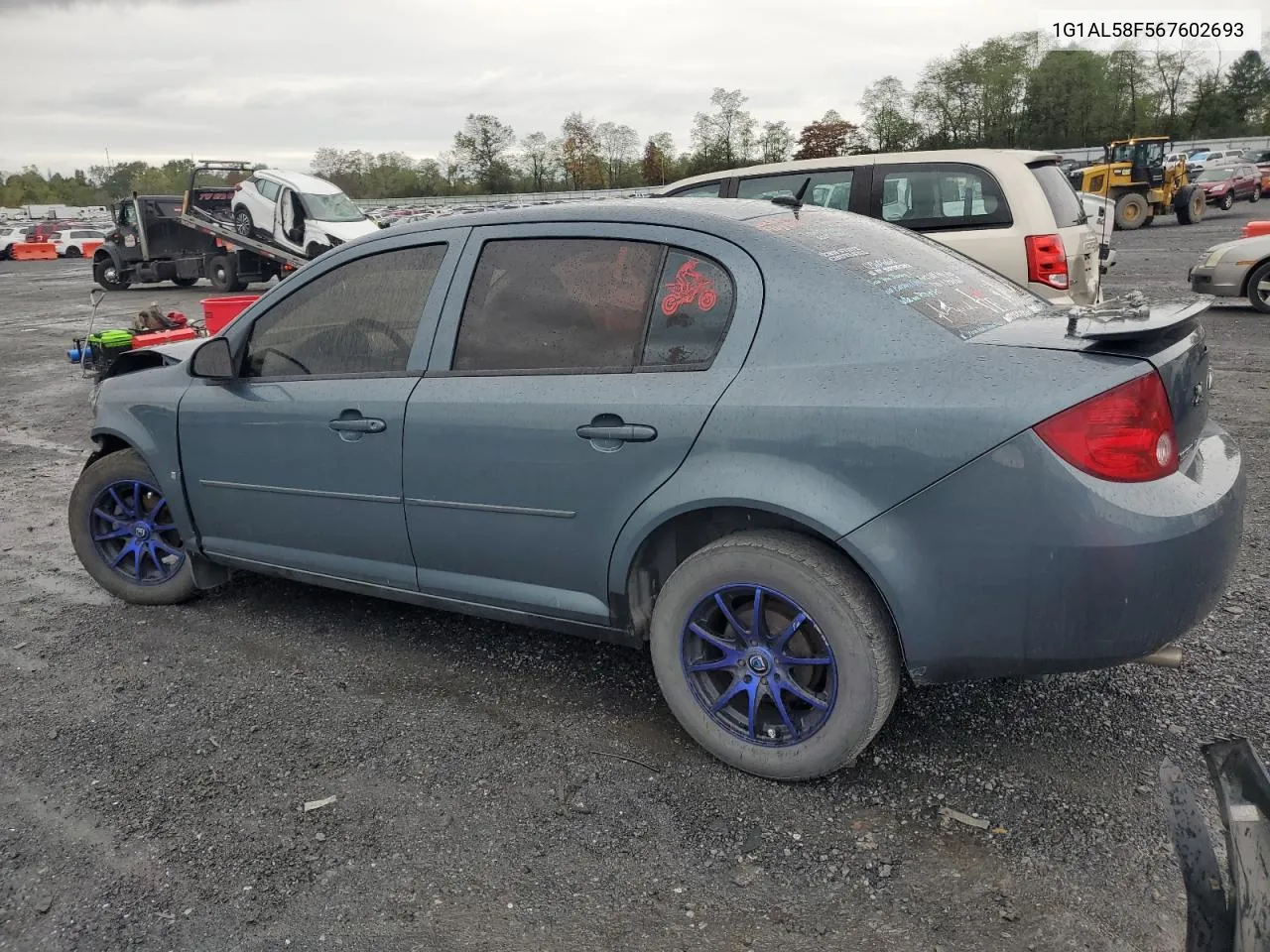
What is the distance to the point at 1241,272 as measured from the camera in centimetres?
1126

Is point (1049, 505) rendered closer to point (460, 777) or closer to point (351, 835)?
point (460, 777)

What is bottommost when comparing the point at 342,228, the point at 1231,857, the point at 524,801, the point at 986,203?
the point at 524,801

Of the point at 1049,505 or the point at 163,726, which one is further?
the point at 163,726

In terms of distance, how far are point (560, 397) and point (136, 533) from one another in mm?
2420

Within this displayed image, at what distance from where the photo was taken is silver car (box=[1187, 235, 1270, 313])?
1118 cm

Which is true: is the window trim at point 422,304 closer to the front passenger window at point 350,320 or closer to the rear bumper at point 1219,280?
the front passenger window at point 350,320

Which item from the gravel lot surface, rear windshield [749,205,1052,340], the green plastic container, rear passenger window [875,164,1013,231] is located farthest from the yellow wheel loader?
rear windshield [749,205,1052,340]

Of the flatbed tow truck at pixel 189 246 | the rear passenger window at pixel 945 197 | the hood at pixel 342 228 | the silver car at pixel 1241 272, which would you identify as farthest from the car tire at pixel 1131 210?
the rear passenger window at pixel 945 197

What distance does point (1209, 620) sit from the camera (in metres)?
3.66

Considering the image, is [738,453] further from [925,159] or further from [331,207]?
[331,207]

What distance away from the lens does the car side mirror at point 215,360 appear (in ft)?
12.2

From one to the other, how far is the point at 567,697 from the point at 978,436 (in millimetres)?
1702

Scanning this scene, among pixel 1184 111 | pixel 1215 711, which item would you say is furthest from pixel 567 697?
pixel 1184 111

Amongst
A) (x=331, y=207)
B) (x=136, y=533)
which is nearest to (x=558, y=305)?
(x=136, y=533)
